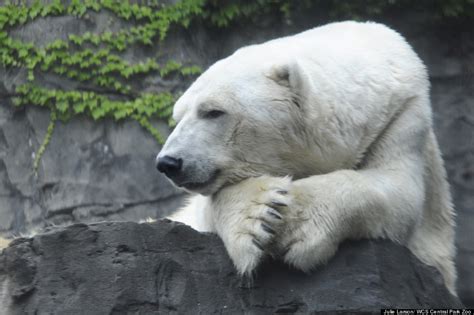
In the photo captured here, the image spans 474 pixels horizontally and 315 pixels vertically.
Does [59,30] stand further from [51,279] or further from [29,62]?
[51,279]

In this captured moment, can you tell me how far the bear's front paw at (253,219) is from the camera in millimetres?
3381

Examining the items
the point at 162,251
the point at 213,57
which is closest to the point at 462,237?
the point at 213,57

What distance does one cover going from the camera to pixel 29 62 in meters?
6.59

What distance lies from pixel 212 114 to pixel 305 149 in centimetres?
45

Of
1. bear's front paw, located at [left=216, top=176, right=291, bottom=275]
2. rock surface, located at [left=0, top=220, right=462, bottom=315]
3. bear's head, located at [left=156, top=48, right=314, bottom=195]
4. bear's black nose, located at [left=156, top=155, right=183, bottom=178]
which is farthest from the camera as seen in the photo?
bear's head, located at [left=156, top=48, right=314, bottom=195]

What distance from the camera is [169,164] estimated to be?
3631mm

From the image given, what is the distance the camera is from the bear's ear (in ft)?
12.5

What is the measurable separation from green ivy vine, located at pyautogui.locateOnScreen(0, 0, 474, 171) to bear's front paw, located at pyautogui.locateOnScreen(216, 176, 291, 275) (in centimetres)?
307

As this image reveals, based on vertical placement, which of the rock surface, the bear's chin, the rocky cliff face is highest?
the bear's chin

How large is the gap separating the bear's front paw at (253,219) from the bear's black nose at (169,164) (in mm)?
265

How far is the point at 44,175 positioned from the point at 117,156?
2.00 feet

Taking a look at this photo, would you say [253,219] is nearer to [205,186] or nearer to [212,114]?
[205,186]

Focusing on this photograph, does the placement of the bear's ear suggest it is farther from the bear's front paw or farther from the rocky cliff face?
the rocky cliff face

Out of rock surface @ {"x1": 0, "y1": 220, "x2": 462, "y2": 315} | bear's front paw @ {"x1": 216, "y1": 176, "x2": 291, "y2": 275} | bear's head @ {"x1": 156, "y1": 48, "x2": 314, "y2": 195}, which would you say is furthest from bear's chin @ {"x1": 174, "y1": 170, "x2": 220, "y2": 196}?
rock surface @ {"x1": 0, "y1": 220, "x2": 462, "y2": 315}
